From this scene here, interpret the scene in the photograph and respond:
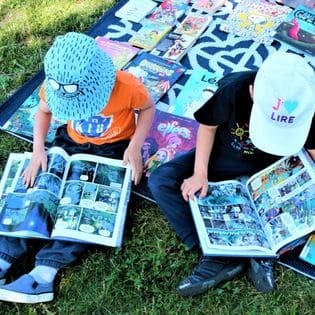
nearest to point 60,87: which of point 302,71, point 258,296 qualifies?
point 302,71

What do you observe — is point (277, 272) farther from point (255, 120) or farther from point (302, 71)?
point (302, 71)

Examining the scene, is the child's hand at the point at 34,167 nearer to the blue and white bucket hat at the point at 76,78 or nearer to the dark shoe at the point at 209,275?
the blue and white bucket hat at the point at 76,78

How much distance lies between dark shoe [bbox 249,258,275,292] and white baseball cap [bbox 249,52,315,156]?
35cm

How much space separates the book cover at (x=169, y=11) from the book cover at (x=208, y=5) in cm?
5

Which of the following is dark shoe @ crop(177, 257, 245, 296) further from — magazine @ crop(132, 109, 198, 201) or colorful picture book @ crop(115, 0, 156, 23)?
colorful picture book @ crop(115, 0, 156, 23)

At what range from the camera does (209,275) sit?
1819mm

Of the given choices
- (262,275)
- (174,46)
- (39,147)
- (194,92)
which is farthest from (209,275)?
(174,46)

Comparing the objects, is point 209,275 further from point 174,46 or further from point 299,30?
point 299,30

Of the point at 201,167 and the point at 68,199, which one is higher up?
the point at 201,167

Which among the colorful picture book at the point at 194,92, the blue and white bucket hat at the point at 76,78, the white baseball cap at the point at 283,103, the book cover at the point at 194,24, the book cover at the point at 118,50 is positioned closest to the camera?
the white baseball cap at the point at 283,103

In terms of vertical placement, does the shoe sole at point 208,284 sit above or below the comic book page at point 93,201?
below

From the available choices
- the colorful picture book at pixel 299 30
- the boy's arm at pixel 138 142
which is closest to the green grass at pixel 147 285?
the boy's arm at pixel 138 142

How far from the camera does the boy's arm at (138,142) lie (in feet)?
6.42

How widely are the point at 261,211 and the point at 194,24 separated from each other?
3.26 feet
